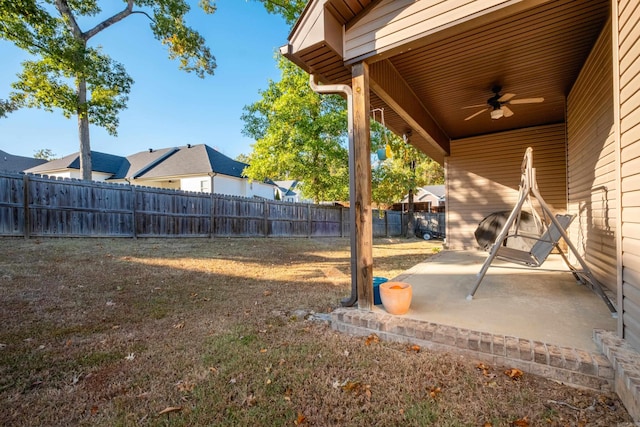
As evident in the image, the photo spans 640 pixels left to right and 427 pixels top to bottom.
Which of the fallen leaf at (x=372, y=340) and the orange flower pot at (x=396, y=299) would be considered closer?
the fallen leaf at (x=372, y=340)

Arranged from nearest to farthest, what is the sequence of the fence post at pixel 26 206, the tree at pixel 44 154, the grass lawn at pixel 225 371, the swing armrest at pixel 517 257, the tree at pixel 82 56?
the grass lawn at pixel 225 371
the swing armrest at pixel 517 257
the fence post at pixel 26 206
the tree at pixel 82 56
the tree at pixel 44 154

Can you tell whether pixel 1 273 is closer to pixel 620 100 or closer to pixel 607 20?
pixel 620 100

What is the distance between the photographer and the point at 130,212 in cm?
757

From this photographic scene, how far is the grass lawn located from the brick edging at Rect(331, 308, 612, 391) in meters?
0.07

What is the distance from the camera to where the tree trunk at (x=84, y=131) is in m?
9.23

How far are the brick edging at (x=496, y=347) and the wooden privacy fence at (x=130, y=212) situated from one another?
23.1 ft

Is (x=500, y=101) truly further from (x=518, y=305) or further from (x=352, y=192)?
(x=352, y=192)

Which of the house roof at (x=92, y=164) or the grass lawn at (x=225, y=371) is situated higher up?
the house roof at (x=92, y=164)

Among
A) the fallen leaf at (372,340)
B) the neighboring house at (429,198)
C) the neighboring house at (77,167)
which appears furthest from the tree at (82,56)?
the neighboring house at (429,198)

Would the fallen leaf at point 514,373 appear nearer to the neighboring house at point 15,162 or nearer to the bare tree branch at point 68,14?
the bare tree branch at point 68,14

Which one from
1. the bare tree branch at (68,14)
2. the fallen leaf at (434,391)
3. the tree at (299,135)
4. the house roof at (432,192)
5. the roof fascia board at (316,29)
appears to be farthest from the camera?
the house roof at (432,192)

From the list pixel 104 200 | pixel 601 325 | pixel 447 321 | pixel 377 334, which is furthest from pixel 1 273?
pixel 601 325

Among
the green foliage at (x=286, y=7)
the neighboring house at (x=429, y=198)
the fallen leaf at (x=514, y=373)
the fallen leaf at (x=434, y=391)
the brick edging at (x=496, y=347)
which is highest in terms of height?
the green foliage at (x=286, y=7)

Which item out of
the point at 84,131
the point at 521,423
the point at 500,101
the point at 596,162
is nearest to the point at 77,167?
the point at 84,131
